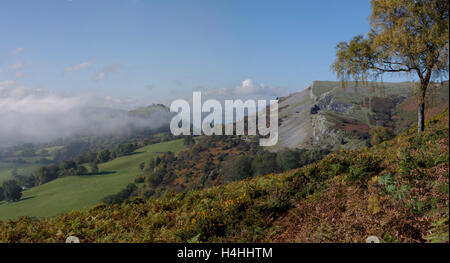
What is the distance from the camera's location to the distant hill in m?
50.8

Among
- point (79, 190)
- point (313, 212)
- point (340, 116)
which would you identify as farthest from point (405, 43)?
point (79, 190)

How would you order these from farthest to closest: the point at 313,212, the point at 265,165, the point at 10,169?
the point at 10,169 < the point at 265,165 < the point at 313,212

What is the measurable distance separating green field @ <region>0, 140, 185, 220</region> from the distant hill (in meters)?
46.7

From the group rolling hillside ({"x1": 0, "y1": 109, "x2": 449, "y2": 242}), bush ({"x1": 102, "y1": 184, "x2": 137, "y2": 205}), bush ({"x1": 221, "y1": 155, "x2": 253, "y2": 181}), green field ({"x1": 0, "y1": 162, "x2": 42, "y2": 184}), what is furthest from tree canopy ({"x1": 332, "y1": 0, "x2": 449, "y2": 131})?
green field ({"x1": 0, "y1": 162, "x2": 42, "y2": 184})

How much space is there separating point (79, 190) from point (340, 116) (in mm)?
70977

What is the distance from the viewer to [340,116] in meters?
60.1

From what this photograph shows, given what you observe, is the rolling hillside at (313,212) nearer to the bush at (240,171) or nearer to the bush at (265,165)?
the bush at (265,165)

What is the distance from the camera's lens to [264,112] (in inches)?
3056

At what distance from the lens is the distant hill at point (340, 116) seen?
167ft

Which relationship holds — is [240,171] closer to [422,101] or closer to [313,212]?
[422,101]

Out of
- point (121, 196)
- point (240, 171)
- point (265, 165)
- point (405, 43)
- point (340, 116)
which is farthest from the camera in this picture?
point (340, 116)

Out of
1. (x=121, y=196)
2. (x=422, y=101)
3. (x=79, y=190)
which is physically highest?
(x=422, y=101)

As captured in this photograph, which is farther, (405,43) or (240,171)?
(240,171)

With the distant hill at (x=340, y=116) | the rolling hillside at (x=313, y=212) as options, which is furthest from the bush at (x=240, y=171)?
the rolling hillside at (x=313, y=212)
